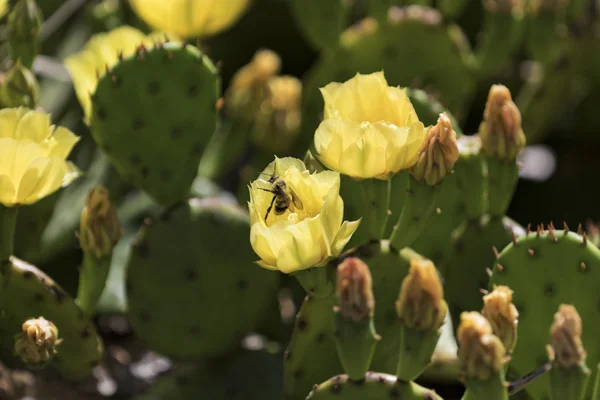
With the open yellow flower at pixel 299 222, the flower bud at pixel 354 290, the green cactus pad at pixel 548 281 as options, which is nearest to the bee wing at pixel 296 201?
the open yellow flower at pixel 299 222

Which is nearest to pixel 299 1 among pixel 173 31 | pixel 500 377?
pixel 173 31

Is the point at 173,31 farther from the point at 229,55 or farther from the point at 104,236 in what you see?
the point at 229,55

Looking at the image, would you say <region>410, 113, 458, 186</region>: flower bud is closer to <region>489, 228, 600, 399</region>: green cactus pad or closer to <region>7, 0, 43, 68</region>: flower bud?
<region>489, 228, 600, 399</region>: green cactus pad

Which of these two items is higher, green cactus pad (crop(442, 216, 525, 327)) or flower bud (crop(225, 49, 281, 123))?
green cactus pad (crop(442, 216, 525, 327))

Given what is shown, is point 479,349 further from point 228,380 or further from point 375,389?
point 228,380

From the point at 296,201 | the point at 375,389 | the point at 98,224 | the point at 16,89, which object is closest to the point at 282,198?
the point at 296,201

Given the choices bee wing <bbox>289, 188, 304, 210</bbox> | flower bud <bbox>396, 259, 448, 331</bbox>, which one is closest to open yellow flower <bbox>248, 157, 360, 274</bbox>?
bee wing <bbox>289, 188, 304, 210</bbox>
